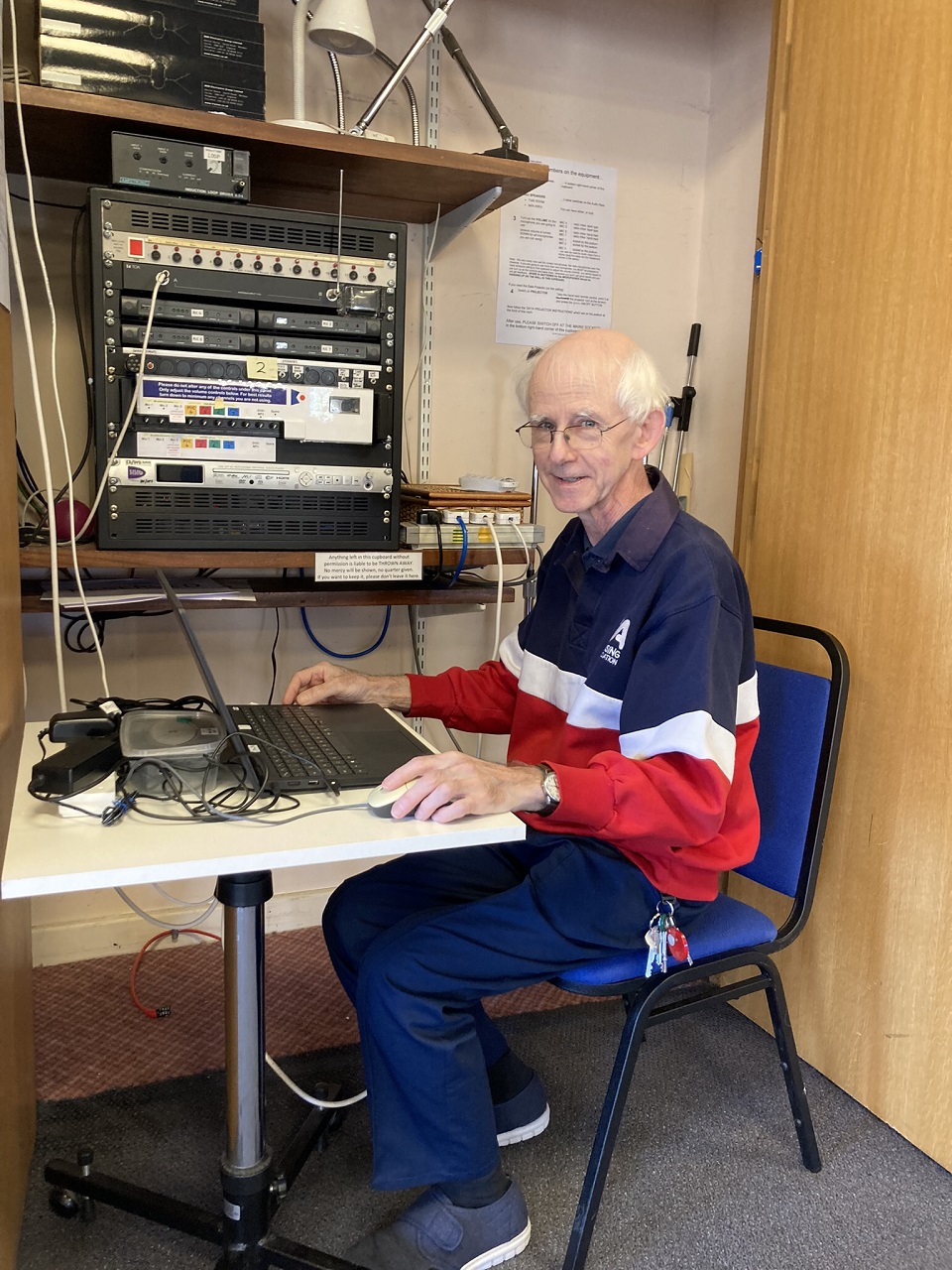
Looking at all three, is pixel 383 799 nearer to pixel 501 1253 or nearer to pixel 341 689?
pixel 341 689

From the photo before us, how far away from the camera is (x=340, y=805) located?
975 millimetres

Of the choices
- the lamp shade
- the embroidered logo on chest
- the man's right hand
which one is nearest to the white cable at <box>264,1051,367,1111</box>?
the man's right hand

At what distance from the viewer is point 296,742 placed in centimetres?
114

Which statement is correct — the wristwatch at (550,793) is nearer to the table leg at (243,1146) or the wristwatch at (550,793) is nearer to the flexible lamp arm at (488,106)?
the table leg at (243,1146)

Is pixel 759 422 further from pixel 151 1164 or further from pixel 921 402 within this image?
pixel 151 1164

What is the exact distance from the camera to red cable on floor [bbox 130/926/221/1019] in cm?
183

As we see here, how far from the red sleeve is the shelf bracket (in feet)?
2.87

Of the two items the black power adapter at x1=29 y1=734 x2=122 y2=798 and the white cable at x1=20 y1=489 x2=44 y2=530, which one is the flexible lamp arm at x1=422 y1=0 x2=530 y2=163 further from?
the black power adapter at x1=29 y1=734 x2=122 y2=798

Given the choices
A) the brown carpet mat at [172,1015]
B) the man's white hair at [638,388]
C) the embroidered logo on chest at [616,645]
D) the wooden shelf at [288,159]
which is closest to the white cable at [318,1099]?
the brown carpet mat at [172,1015]

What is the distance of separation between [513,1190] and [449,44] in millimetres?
1961

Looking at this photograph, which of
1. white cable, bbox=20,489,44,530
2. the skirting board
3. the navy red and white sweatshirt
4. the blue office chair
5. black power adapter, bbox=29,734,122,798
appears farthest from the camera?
the skirting board

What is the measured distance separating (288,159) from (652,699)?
112 centimetres

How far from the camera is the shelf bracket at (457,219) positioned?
71.4 inches

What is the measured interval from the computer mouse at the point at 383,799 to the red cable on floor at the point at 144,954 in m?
1.13
